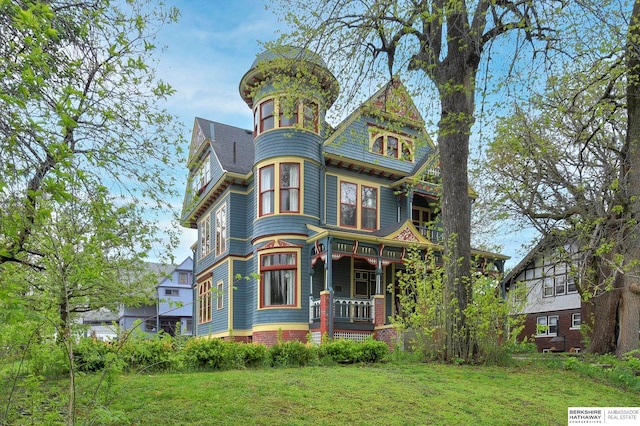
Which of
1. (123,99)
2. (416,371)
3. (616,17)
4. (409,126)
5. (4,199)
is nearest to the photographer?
(4,199)

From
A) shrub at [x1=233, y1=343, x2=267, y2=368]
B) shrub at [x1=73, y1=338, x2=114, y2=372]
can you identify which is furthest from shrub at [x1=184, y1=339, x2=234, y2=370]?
shrub at [x1=73, y1=338, x2=114, y2=372]

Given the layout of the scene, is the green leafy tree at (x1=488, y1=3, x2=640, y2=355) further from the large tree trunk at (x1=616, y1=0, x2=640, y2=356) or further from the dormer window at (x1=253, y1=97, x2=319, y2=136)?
the dormer window at (x1=253, y1=97, x2=319, y2=136)

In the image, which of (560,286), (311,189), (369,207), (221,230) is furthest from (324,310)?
(560,286)

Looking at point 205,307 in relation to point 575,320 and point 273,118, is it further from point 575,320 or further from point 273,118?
point 575,320

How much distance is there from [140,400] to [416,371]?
189 inches

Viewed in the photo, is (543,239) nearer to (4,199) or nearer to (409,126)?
(409,126)

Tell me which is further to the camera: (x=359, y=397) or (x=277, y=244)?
(x=277, y=244)

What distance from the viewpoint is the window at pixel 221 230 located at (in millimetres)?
21062

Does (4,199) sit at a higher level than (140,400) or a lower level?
higher

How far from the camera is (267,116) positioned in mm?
18969

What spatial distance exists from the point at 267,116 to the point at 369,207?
531 cm

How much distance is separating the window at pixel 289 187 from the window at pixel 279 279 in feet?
5.68

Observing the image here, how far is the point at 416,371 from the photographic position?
9.02 metres

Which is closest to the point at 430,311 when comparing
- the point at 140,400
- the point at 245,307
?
the point at 140,400
